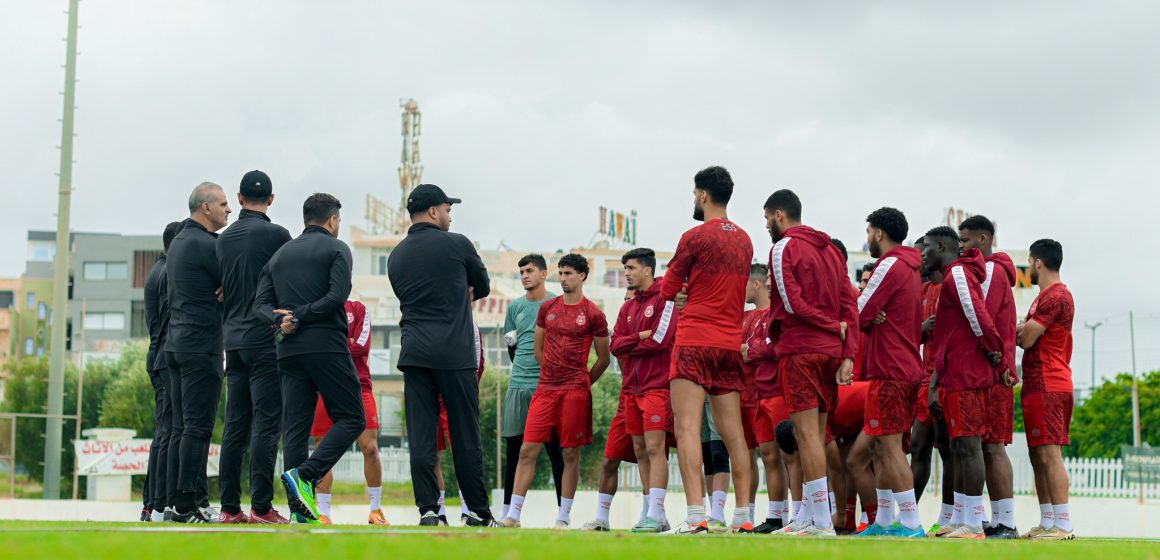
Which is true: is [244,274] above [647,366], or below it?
above

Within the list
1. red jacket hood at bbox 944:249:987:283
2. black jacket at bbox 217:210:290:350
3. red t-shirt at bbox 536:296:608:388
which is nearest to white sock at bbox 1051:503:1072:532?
red jacket hood at bbox 944:249:987:283

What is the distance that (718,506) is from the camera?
11484mm

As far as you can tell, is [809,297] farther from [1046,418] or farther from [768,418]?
[1046,418]

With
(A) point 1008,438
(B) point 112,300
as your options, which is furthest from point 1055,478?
(B) point 112,300

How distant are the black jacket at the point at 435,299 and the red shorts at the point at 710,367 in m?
1.52

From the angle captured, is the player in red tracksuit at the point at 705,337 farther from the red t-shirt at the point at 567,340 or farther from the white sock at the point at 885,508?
the red t-shirt at the point at 567,340

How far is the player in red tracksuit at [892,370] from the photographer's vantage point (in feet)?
31.3

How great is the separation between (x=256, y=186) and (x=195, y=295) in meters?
0.88

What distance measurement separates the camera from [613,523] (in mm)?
26141

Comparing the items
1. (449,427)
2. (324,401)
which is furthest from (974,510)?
(324,401)

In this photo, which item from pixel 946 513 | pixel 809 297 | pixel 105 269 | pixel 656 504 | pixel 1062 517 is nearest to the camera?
pixel 809 297

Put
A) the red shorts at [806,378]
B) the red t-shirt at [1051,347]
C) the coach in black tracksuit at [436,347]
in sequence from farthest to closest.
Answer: the red t-shirt at [1051,347], the coach in black tracksuit at [436,347], the red shorts at [806,378]

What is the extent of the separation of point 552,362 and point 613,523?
14.6m

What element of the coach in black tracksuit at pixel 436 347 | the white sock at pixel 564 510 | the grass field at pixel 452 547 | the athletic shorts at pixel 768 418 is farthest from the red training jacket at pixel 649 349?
the grass field at pixel 452 547
